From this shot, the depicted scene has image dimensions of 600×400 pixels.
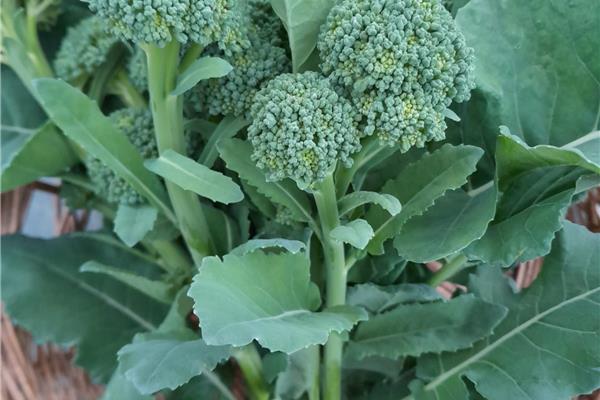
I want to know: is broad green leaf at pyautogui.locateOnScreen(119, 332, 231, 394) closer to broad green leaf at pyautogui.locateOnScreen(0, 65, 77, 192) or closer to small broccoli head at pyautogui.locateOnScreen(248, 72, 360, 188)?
small broccoli head at pyautogui.locateOnScreen(248, 72, 360, 188)

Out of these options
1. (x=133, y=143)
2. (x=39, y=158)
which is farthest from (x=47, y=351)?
(x=133, y=143)

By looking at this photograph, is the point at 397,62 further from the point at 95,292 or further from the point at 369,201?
the point at 95,292

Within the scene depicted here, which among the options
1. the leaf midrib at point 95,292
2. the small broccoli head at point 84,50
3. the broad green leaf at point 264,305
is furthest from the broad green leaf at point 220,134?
the leaf midrib at point 95,292

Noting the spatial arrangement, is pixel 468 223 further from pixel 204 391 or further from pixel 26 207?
pixel 26 207

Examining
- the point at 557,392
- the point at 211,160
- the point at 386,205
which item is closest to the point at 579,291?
the point at 557,392

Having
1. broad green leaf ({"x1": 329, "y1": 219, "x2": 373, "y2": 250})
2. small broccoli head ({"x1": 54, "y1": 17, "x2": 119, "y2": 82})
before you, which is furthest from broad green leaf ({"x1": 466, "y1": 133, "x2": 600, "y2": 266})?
small broccoli head ({"x1": 54, "y1": 17, "x2": 119, "y2": 82})

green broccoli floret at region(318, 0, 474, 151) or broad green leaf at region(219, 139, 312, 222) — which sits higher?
green broccoli floret at region(318, 0, 474, 151)
